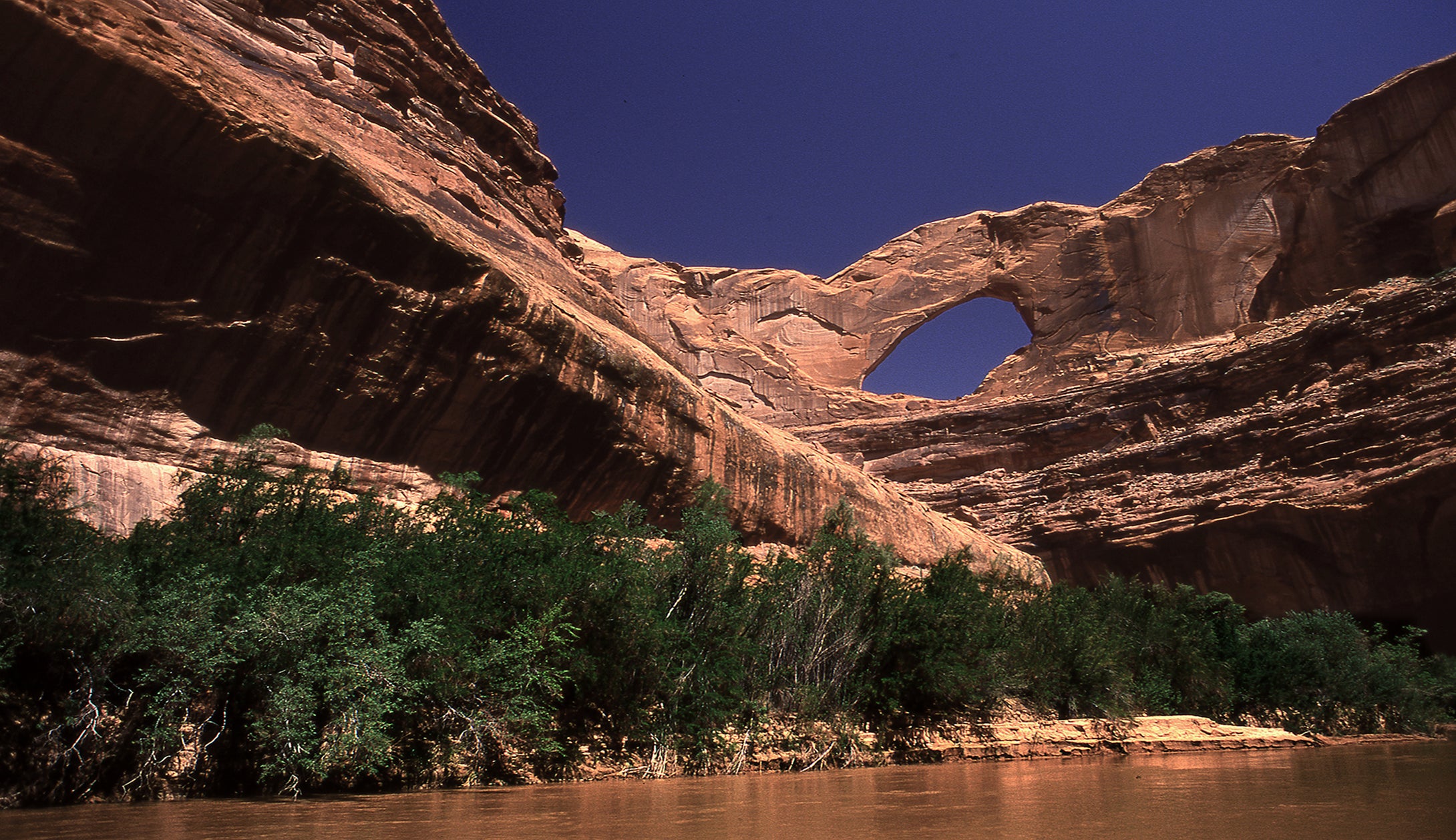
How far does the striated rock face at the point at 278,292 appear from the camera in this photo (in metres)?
10.7

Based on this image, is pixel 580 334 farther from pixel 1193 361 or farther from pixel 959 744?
pixel 1193 361

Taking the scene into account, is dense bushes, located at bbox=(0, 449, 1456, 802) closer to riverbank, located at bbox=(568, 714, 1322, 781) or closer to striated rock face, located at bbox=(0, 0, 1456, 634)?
riverbank, located at bbox=(568, 714, 1322, 781)

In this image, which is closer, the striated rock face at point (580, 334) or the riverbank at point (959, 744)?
the riverbank at point (959, 744)

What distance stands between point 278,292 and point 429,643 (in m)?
6.66

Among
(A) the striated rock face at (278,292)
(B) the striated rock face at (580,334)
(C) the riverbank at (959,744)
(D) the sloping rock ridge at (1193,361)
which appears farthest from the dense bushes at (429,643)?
(D) the sloping rock ridge at (1193,361)

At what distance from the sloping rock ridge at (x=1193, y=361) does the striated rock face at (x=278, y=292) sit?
18.2 meters

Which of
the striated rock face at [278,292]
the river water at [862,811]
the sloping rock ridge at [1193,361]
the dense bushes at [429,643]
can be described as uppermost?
the sloping rock ridge at [1193,361]

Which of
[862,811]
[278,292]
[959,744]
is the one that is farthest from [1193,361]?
[862,811]

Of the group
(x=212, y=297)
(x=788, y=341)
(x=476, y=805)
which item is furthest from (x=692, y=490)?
(x=788, y=341)

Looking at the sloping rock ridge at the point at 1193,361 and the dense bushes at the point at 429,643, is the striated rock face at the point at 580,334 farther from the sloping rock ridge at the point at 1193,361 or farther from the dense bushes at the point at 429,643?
the dense bushes at the point at 429,643

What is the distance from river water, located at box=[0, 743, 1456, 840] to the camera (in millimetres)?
4770

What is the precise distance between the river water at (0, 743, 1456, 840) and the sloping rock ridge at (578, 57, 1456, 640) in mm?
23149

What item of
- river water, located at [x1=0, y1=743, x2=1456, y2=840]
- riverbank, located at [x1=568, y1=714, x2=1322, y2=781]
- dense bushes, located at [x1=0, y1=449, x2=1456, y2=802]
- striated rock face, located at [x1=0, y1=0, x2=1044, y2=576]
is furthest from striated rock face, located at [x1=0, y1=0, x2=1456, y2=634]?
river water, located at [x1=0, y1=743, x2=1456, y2=840]

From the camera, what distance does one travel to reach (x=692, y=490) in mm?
17312
